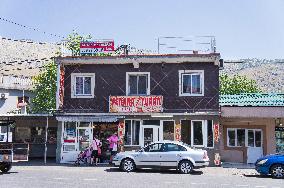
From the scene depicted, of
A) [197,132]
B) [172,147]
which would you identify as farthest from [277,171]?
[197,132]

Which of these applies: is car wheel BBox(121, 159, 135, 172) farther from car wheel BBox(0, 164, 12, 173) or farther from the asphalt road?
car wheel BBox(0, 164, 12, 173)

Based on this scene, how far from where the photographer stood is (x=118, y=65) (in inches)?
1023

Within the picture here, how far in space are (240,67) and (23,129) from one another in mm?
104888

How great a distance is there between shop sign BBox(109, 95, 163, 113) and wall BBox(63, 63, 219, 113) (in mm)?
474

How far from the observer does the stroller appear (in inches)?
969

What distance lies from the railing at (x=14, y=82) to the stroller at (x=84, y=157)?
22.0 m

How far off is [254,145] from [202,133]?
513 centimetres

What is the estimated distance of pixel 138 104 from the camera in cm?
2511

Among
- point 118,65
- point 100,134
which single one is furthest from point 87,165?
point 118,65

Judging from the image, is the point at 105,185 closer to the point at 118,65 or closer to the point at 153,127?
the point at 153,127

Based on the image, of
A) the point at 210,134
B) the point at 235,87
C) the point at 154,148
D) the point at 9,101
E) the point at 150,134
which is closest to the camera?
the point at 154,148

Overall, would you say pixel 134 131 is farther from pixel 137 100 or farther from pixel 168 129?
pixel 168 129

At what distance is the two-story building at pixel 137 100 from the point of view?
24750 millimetres

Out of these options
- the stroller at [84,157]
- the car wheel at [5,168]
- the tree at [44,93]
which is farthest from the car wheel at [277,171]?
the tree at [44,93]
